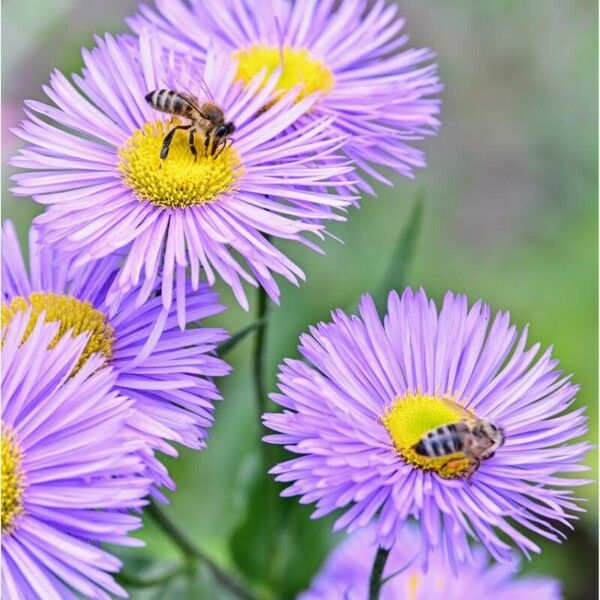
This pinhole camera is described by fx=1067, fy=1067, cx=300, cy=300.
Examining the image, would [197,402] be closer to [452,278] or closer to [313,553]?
[313,553]

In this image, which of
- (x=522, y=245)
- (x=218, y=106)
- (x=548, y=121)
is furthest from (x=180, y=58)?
(x=548, y=121)

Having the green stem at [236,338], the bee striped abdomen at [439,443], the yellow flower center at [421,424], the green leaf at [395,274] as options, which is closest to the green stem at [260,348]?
the green stem at [236,338]

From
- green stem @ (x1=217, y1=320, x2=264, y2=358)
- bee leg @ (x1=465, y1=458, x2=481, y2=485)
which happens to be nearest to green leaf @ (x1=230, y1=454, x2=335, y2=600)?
green stem @ (x1=217, y1=320, x2=264, y2=358)

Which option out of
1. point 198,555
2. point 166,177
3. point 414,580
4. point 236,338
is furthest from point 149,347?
point 414,580

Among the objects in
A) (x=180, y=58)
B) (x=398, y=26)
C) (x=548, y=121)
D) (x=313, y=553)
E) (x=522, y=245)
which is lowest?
(x=313, y=553)

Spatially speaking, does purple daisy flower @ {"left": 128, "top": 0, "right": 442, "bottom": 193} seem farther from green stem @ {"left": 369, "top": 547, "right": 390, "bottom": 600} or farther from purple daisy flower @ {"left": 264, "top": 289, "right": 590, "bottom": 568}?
green stem @ {"left": 369, "top": 547, "right": 390, "bottom": 600}

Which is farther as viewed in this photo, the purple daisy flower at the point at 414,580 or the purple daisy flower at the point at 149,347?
the purple daisy flower at the point at 414,580

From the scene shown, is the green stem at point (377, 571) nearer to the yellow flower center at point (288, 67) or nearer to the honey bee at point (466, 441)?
the honey bee at point (466, 441)
